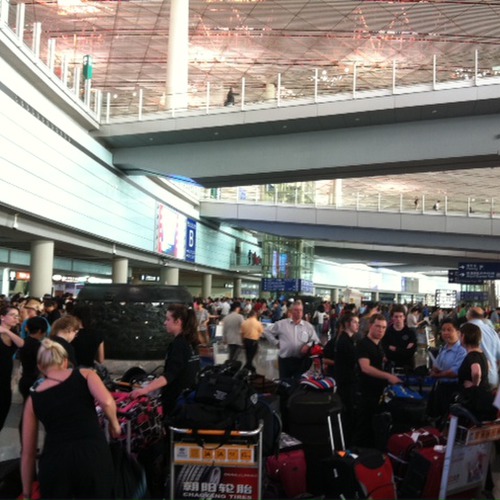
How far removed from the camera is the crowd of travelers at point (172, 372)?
3684 millimetres

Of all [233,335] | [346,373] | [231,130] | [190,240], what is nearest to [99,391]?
[346,373]

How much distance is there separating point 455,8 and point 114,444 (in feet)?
126

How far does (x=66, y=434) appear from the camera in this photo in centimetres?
369

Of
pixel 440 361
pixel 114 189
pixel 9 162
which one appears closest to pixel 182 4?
pixel 114 189

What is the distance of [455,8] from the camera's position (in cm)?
3684

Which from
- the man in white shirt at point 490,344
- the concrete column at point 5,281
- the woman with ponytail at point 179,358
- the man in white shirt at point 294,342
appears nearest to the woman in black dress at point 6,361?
the woman with ponytail at point 179,358

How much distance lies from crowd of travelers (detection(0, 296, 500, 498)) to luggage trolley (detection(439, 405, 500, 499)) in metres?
0.21

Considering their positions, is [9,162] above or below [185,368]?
above

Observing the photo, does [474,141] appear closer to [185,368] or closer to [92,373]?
[185,368]

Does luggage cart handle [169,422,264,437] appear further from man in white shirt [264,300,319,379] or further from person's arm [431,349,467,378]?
man in white shirt [264,300,319,379]

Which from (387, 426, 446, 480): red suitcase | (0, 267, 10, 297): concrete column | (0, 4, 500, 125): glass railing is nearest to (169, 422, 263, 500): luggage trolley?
(387, 426, 446, 480): red suitcase

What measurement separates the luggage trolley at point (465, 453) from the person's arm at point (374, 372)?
1.26 meters

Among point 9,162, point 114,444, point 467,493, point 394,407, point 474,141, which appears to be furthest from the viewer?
point 474,141

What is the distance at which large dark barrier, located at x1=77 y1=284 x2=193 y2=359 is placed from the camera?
1411cm
